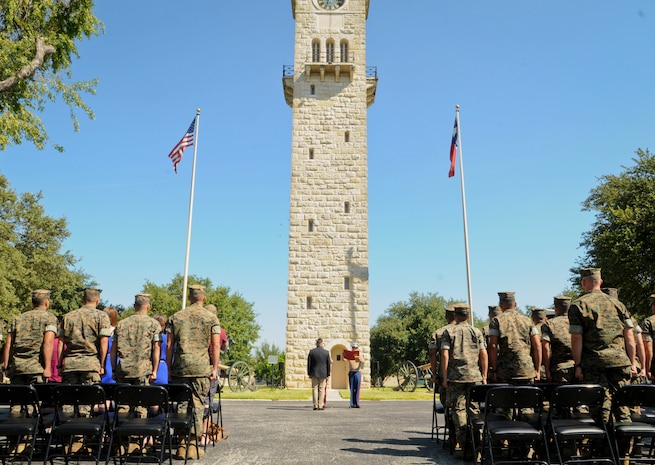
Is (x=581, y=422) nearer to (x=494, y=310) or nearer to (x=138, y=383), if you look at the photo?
(x=494, y=310)

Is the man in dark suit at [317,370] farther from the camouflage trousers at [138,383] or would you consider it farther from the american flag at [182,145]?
the american flag at [182,145]

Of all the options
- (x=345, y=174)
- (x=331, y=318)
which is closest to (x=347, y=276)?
(x=331, y=318)

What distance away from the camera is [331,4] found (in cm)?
3156

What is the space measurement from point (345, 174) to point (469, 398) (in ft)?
73.7

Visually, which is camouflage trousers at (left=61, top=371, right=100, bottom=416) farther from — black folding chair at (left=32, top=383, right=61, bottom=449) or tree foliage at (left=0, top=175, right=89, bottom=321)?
tree foliage at (left=0, top=175, right=89, bottom=321)

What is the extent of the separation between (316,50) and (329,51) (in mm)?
722

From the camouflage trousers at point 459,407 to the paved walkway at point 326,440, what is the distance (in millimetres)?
358

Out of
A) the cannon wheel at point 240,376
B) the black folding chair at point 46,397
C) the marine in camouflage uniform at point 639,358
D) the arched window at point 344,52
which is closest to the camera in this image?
the black folding chair at point 46,397

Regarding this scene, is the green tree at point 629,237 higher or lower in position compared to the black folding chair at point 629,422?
higher

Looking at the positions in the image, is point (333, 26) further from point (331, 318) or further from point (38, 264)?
point (38, 264)

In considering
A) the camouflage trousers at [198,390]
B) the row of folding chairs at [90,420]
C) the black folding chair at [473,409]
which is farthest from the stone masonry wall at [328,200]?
the row of folding chairs at [90,420]

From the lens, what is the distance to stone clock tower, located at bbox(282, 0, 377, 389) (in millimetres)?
27406

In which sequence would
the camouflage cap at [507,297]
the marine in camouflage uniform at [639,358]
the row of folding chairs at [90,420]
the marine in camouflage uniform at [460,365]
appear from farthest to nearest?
1. the camouflage cap at [507,297]
2. the marine in camouflage uniform at [460,365]
3. the marine in camouflage uniform at [639,358]
4. the row of folding chairs at [90,420]

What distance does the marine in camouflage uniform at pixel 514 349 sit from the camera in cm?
796
